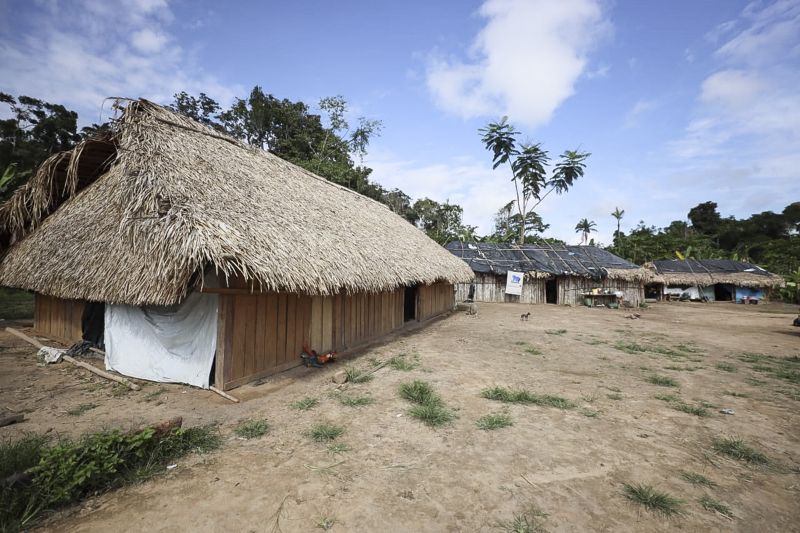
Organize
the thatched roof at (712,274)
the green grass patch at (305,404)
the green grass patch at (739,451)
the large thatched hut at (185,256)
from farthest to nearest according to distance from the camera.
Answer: the thatched roof at (712,274)
the large thatched hut at (185,256)
the green grass patch at (305,404)
the green grass patch at (739,451)

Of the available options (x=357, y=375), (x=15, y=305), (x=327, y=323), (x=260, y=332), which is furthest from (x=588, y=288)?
(x=15, y=305)

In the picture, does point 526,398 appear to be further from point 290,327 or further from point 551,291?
point 551,291

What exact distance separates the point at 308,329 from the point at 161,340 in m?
2.58

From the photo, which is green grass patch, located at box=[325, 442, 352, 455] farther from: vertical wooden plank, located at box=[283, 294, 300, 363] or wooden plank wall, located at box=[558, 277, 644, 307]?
wooden plank wall, located at box=[558, 277, 644, 307]

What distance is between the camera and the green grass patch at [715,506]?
2.71m

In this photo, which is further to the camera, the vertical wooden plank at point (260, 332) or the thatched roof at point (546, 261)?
the thatched roof at point (546, 261)

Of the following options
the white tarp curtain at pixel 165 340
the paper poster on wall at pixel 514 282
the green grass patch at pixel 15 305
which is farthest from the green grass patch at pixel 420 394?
the paper poster on wall at pixel 514 282

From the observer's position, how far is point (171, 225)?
493 cm

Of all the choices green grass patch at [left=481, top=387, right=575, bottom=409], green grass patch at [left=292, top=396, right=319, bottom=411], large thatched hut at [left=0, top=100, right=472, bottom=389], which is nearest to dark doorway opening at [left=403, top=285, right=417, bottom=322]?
large thatched hut at [left=0, top=100, right=472, bottom=389]

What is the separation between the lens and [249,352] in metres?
5.74

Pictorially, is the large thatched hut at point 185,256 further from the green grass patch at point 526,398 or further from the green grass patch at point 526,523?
the green grass patch at point 526,523

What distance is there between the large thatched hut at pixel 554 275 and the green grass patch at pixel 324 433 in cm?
1750

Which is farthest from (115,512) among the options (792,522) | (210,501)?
(792,522)

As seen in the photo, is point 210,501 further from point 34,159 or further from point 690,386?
point 34,159
